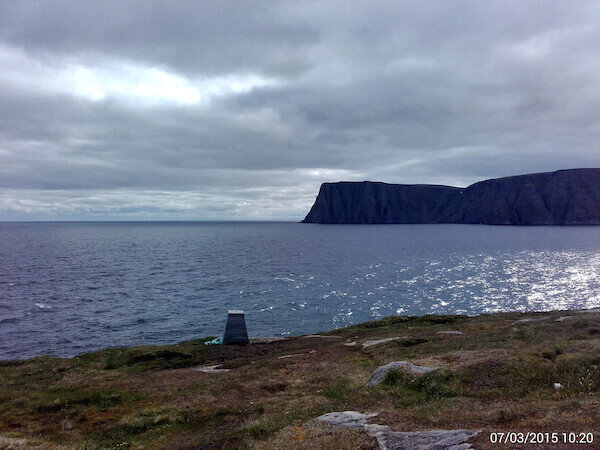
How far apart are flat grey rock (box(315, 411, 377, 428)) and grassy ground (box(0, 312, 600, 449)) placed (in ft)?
1.86

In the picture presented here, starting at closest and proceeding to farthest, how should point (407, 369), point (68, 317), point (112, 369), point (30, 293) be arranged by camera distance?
1. point (407, 369)
2. point (112, 369)
3. point (68, 317)
4. point (30, 293)

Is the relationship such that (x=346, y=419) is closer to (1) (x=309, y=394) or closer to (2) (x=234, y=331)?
(1) (x=309, y=394)

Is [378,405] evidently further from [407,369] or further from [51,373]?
[51,373]

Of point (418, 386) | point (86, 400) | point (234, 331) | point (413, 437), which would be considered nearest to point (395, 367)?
point (418, 386)

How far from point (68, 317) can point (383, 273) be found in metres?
71.0

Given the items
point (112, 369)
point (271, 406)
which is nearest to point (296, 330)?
point (112, 369)

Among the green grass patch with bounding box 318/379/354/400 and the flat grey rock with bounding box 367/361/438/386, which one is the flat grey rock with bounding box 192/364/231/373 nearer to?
the green grass patch with bounding box 318/379/354/400

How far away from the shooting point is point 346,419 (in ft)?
47.5

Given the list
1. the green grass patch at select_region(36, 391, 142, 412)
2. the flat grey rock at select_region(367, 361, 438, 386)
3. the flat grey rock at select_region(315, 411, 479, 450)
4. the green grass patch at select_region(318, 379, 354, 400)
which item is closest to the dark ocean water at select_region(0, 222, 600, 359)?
the green grass patch at select_region(36, 391, 142, 412)

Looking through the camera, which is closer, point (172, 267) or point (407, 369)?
point (407, 369)

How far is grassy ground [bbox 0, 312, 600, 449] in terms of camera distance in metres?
13.4

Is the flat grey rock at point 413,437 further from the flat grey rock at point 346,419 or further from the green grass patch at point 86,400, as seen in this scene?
the green grass patch at point 86,400

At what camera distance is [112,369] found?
105 ft

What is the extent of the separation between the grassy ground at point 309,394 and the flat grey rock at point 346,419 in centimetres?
57
